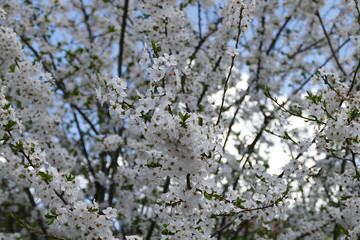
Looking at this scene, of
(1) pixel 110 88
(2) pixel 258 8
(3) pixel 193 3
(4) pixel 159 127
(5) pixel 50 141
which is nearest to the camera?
(4) pixel 159 127

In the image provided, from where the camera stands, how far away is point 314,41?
8.41m

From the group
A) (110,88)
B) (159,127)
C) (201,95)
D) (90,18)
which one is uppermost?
(90,18)

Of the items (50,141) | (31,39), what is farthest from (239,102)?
(31,39)

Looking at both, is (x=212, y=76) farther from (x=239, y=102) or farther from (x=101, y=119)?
(x=101, y=119)

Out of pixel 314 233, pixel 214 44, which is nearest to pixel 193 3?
pixel 214 44

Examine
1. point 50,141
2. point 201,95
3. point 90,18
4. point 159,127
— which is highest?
point 90,18

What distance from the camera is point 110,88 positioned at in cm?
291

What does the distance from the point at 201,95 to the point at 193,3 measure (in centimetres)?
160

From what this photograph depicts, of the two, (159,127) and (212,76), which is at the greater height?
(212,76)

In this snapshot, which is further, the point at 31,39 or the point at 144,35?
the point at 31,39

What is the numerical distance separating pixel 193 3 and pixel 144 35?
3.99 ft

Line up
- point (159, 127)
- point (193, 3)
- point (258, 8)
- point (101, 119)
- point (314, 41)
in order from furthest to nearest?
point (314, 41), point (101, 119), point (258, 8), point (193, 3), point (159, 127)

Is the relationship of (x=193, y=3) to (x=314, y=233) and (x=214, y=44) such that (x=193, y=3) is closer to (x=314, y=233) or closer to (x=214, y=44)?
(x=214, y=44)

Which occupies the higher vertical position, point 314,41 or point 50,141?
point 314,41
